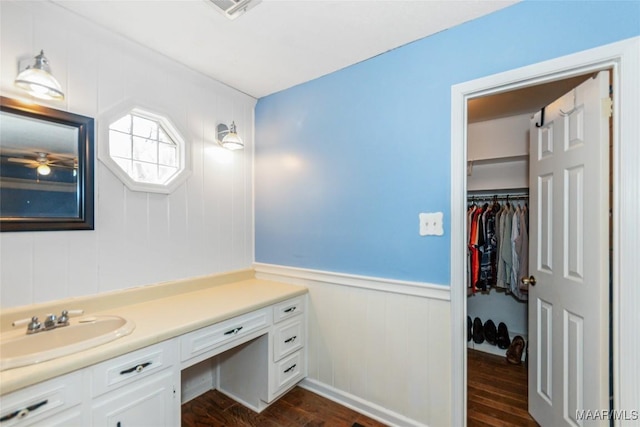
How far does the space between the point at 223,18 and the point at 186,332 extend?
165 cm

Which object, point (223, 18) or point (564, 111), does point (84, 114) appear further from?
point (564, 111)

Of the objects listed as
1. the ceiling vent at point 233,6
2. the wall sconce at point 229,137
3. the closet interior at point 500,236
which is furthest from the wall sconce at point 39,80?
the closet interior at point 500,236

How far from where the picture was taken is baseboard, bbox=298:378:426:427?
5.84 ft

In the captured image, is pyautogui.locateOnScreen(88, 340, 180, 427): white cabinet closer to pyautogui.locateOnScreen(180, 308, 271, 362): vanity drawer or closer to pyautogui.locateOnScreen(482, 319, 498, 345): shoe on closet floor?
pyautogui.locateOnScreen(180, 308, 271, 362): vanity drawer

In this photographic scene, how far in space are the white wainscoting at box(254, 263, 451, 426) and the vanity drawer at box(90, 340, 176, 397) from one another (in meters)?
1.07

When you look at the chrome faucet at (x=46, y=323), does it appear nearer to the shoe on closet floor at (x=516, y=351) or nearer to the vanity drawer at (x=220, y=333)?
the vanity drawer at (x=220, y=333)

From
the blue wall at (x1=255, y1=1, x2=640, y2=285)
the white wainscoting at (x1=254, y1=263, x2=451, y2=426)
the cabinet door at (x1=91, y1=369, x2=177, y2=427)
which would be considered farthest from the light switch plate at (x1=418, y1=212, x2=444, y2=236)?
the cabinet door at (x1=91, y1=369, x2=177, y2=427)

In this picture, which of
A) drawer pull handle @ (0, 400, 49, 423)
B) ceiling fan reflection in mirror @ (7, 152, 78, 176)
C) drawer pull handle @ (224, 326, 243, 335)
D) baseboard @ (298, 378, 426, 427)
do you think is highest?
ceiling fan reflection in mirror @ (7, 152, 78, 176)

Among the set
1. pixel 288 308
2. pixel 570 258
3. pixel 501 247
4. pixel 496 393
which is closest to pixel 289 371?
pixel 288 308

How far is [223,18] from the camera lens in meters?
1.53

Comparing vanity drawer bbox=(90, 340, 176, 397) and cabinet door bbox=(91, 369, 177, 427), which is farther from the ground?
vanity drawer bbox=(90, 340, 176, 397)

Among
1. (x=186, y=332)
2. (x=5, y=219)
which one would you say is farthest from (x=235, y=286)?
(x=5, y=219)

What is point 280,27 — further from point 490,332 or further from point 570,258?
point 490,332

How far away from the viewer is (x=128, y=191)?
175 centimetres
